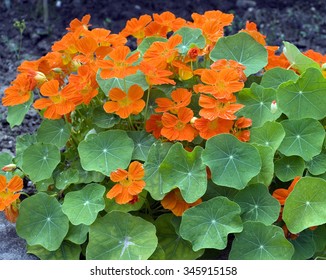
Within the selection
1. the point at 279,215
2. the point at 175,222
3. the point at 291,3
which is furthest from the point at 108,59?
the point at 291,3

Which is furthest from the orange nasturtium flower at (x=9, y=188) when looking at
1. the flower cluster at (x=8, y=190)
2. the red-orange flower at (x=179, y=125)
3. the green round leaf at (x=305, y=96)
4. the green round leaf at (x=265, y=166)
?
the green round leaf at (x=305, y=96)

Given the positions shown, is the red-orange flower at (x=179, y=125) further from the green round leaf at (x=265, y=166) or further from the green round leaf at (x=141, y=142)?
the green round leaf at (x=265, y=166)

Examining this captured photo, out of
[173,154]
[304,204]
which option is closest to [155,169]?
[173,154]

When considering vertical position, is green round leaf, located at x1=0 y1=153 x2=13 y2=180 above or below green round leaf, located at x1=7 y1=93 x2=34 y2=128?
below

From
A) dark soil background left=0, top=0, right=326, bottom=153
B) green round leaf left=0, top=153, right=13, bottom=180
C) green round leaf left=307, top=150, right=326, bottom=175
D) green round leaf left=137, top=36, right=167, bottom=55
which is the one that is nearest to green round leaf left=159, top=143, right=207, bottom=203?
green round leaf left=307, top=150, right=326, bottom=175

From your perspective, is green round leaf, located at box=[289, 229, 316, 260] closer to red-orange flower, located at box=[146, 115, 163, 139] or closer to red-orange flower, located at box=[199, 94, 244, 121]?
red-orange flower, located at box=[199, 94, 244, 121]

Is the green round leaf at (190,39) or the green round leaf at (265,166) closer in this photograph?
the green round leaf at (265,166)
